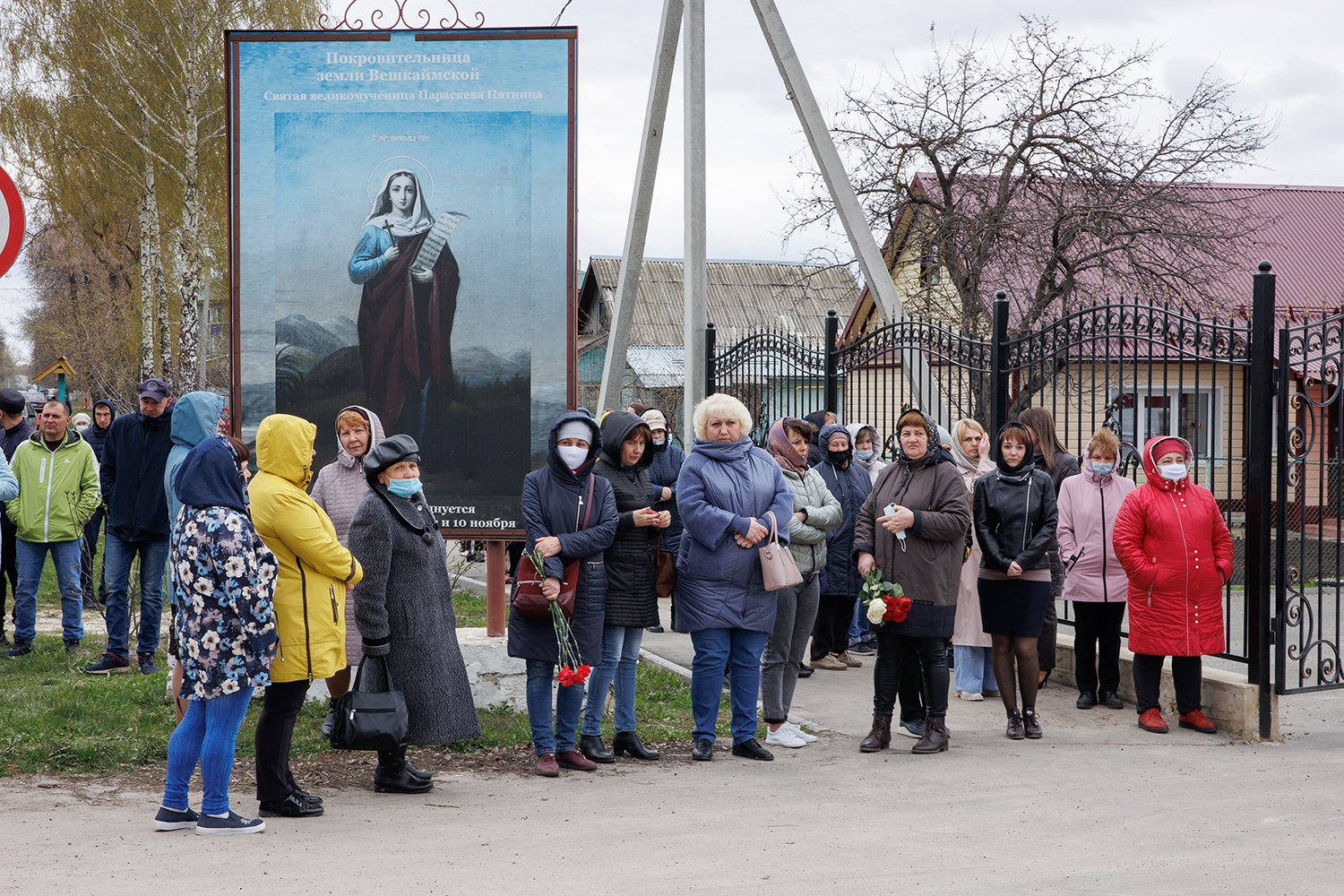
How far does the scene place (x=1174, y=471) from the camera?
6836 mm

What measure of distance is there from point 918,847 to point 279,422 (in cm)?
307

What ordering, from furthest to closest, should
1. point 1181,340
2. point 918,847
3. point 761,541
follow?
point 1181,340, point 761,541, point 918,847

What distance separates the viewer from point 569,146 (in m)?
7.31

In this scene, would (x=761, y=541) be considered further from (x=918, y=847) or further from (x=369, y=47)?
(x=369, y=47)

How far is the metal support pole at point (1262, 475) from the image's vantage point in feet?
21.8

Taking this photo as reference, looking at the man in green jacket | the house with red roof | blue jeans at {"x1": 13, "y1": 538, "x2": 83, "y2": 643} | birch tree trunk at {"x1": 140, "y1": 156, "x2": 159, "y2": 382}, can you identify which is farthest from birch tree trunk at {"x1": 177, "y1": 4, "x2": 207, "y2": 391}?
blue jeans at {"x1": 13, "y1": 538, "x2": 83, "y2": 643}

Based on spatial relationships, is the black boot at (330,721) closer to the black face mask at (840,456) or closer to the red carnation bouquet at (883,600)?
the red carnation bouquet at (883,600)

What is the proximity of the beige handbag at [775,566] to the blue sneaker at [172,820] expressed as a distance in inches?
113

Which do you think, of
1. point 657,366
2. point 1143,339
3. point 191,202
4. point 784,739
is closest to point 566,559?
point 784,739

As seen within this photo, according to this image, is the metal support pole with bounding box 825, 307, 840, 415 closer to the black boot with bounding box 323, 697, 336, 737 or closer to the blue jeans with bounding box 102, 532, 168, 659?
the blue jeans with bounding box 102, 532, 168, 659

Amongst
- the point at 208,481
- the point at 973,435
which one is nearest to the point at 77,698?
the point at 208,481

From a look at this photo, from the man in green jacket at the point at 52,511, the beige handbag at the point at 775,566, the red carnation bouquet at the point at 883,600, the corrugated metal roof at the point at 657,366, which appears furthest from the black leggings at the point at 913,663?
the corrugated metal roof at the point at 657,366

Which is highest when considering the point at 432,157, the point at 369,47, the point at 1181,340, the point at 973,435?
the point at 369,47

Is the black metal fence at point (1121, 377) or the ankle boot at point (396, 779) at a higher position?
the black metal fence at point (1121, 377)
